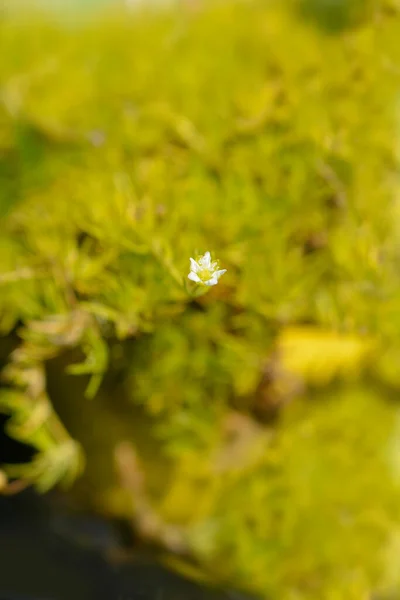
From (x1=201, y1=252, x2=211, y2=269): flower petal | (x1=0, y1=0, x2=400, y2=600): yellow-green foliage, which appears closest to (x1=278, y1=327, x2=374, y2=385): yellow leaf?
(x1=0, y1=0, x2=400, y2=600): yellow-green foliage

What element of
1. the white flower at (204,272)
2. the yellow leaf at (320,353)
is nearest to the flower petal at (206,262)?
the white flower at (204,272)

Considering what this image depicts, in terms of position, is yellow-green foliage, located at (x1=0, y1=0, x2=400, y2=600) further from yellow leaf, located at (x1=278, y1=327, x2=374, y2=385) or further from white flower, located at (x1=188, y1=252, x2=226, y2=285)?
white flower, located at (x1=188, y1=252, x2=226, y2=285)

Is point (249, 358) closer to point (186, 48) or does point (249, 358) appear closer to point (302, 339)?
point (302, 339)

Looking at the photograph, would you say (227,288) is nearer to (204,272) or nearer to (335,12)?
(204,272)

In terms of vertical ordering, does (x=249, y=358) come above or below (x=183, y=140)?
below

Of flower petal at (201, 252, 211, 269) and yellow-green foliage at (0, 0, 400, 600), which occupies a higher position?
yellow-green foliage at (0, 0, 400, 600)

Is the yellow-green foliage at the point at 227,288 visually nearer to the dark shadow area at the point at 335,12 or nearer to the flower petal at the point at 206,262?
the dark shadow area at the point at 335,12

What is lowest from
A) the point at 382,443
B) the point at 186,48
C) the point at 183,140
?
the point at 382,443

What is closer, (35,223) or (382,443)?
(35,223)

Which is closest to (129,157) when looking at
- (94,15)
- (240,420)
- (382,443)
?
(94,15)
